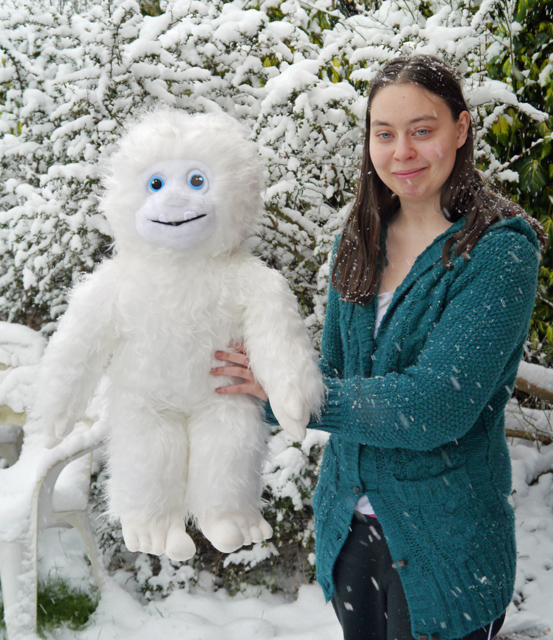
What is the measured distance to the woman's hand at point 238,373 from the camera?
1.26m

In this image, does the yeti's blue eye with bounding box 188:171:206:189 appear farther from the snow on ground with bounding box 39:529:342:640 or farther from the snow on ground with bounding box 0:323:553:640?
the snow on ground with bounding box 39:529:342:640

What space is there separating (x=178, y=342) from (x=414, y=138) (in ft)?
2.15

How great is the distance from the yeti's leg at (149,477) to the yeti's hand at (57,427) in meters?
0.10

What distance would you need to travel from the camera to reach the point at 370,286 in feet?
4.37

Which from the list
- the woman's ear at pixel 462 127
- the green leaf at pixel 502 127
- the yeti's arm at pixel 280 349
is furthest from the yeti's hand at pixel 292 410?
the green leaf at pixel 502 127

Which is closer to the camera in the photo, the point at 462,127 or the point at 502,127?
the point at 462,127

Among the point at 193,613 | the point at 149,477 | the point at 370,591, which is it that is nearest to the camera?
the point at 149,477

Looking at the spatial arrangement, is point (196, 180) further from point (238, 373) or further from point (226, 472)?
point (226, 472)

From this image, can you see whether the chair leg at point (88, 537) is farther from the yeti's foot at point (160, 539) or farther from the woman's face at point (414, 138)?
the woman's face at point (414, 138)

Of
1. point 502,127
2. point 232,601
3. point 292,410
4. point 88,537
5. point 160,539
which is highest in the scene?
point 502,127

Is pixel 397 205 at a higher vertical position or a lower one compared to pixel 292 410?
higher

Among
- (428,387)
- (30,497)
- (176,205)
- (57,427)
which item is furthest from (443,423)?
(30,497)

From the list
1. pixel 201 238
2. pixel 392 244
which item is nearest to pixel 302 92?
pixel 392 244

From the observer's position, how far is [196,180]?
1.22 metres
